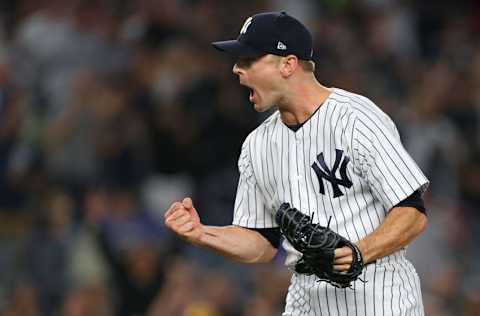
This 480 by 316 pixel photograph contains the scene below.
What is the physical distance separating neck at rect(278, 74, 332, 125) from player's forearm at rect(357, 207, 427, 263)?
533mm

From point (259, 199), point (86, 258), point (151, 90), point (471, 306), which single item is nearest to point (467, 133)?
point (471, 306)

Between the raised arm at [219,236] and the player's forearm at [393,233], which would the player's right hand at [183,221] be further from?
the player's forearm at [393,233]

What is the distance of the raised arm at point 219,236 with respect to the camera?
445 centimetres

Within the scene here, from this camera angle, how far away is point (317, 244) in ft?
13.7

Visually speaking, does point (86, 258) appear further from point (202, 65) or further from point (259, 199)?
point (259, 199)

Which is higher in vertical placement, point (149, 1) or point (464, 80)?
point (149, 1)

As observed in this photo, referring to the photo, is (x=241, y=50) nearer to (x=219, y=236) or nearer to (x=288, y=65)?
(x=288, y=65)

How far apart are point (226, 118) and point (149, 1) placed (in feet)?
3.61

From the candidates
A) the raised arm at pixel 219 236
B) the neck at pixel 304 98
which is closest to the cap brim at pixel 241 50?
the neck at pixel 304 98

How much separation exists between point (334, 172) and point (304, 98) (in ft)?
1.04

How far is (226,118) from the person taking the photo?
859cm

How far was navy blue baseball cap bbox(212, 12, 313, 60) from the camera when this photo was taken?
14.7 feet

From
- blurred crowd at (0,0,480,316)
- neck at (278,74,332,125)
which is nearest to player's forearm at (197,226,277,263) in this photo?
neck at (278,74,332,125)

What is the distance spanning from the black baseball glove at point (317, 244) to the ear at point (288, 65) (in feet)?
1.70
